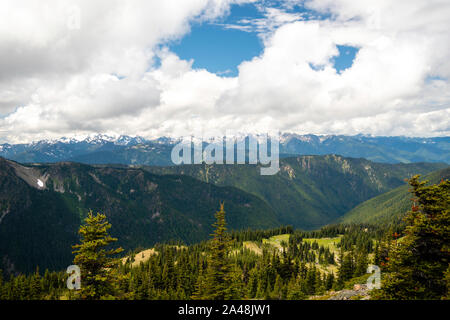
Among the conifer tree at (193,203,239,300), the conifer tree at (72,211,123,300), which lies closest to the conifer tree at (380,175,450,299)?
the conifer tree at (193,203,239,300)

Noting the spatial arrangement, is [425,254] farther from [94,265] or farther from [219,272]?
[94,265]

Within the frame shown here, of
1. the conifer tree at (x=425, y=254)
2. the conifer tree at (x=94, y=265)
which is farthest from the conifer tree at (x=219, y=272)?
the conifer tree at (x=425, y=254)

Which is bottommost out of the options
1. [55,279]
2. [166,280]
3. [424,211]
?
[55,279]

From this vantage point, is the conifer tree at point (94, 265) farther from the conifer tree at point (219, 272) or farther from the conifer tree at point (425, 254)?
the conifer tree at point (425, 254)

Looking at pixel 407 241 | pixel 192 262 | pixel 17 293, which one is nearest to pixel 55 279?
pixel 17 293

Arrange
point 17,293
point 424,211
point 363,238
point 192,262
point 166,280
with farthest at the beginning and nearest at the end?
point 363,238
point 192,262
point 166,280
point 17,293
point 424,211

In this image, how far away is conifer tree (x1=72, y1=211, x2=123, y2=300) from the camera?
25.4m

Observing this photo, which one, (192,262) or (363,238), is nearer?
(192,262)

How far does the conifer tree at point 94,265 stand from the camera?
83.3ft
